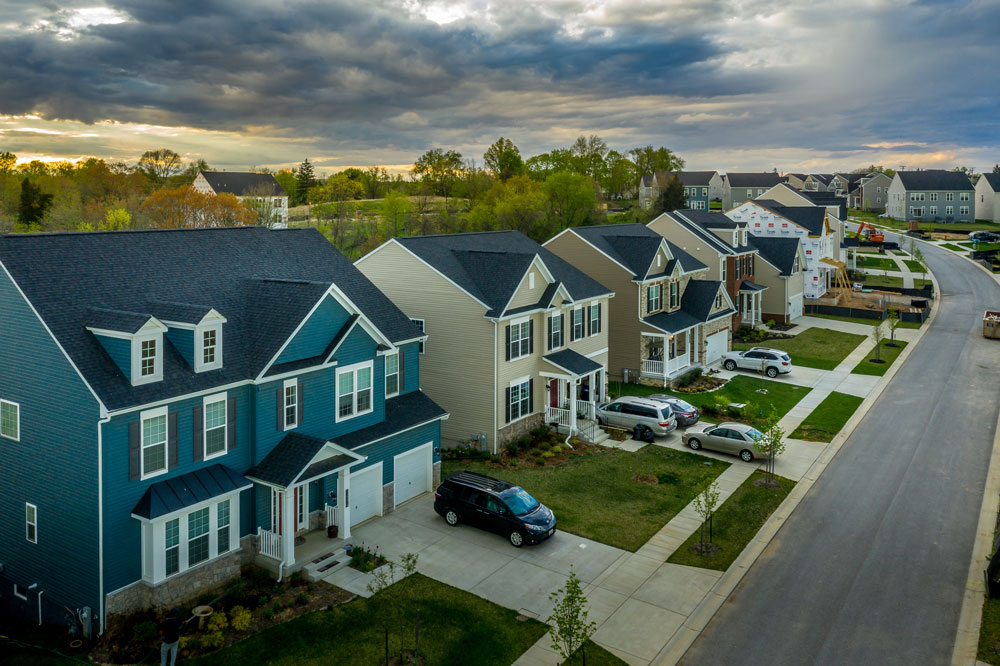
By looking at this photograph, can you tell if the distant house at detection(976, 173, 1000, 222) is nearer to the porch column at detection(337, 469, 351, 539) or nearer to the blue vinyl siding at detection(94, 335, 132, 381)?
the porch column at detection(337, 469, 351, 539)

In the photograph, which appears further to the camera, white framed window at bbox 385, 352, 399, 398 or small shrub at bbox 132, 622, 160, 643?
white framed window at bbox 385, 352, 399, 398

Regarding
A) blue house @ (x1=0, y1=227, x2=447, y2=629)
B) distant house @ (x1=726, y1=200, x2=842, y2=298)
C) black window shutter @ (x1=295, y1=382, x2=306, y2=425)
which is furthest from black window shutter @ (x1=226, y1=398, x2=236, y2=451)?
distant house @ (x1=726, y1=200, x2=842, y2=298)

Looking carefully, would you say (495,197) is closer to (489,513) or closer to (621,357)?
(621,357)

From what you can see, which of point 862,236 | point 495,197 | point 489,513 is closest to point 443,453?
point 489,513

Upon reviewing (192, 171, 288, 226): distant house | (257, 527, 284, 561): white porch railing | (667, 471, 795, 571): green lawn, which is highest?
(192, 171, 288, 226): distant house

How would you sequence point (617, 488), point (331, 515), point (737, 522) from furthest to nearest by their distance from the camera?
point (617, 488)
point (737, 522)
point (331, 515)

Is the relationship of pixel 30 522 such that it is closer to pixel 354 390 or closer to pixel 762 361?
pixel 354 390

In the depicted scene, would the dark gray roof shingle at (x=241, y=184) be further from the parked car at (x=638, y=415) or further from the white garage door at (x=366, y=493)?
the white garage door at (x=366, y=493)

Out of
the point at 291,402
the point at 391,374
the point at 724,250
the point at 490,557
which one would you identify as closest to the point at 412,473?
the point at 391,374
